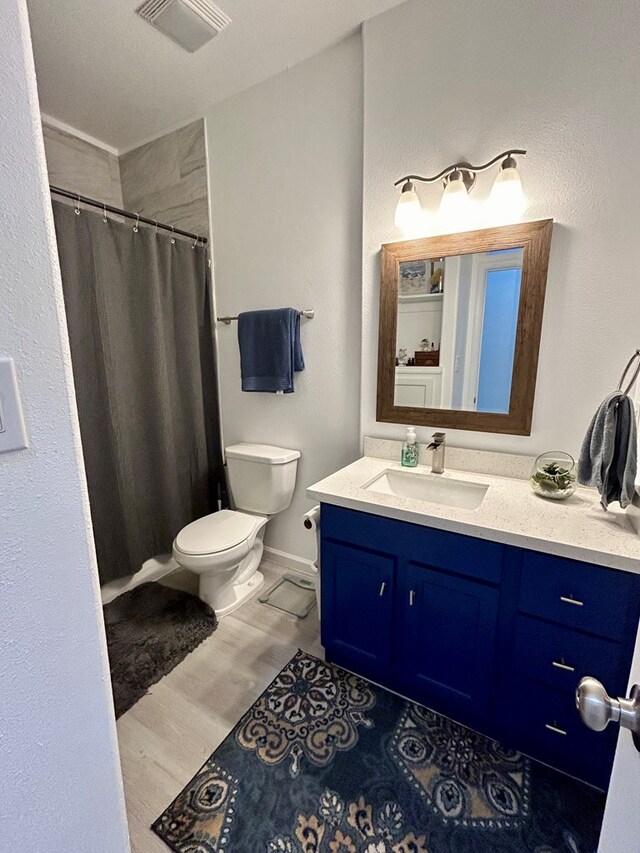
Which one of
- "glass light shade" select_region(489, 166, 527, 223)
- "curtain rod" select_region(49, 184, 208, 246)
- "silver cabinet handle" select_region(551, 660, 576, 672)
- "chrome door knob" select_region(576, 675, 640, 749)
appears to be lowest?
"silver cabinet handle" select_region(551, 660, 576, 672)

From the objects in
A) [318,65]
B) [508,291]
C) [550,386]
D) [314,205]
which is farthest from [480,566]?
[318,65]

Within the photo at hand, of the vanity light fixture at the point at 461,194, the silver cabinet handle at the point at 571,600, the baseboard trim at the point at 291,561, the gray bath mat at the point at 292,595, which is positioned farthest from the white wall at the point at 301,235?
the silver cabinet handle at the point at 571,600

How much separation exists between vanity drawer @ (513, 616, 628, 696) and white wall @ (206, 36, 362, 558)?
3.60 ft

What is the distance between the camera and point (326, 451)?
82.0 inches

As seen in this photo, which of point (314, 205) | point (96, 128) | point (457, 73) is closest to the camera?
point (457, 73)

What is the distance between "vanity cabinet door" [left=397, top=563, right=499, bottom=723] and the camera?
4.01ft

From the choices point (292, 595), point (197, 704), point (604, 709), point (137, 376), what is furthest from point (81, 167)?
point (604, 709)

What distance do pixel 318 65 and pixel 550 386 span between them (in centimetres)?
179

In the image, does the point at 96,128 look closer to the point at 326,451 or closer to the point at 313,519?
the point at 326,451

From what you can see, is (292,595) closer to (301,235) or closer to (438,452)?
(438,452)

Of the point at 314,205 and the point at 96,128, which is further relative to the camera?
the point at 96,128

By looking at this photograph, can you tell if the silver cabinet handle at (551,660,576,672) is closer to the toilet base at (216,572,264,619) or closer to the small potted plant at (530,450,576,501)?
the small potted plant at (530,450,576,501)

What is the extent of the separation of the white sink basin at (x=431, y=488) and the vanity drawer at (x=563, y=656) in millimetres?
480

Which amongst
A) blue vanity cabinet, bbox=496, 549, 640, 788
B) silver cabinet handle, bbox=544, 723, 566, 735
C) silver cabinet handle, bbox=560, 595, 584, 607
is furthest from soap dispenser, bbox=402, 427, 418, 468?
silver cabinet handle, bbox=544, 723, 566, 735
